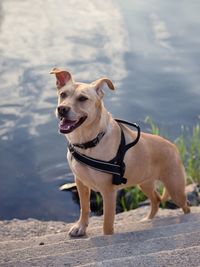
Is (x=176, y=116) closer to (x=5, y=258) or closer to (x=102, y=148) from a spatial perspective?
(x=102, y=148)

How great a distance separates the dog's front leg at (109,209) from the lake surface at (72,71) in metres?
2.52

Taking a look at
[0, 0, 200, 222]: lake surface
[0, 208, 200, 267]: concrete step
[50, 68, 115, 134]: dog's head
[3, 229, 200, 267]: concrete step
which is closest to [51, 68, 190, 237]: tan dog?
[50, 68, 115, 134]: dog's head

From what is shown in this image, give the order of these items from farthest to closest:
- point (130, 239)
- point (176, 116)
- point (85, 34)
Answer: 1. point (85, 34)
2. point (176, 116)
3. point (130, 239)

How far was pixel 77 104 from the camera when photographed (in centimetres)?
489

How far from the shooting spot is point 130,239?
17.0 feet

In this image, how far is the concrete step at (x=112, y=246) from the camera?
4500 millimetres

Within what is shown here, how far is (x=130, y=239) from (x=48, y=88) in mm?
6030

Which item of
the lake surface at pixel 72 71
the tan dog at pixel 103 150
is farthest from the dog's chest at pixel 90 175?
the lake surface at pixel 72 71

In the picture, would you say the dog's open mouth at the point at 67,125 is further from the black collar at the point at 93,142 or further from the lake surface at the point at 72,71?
the lake surface at the point at 72,71

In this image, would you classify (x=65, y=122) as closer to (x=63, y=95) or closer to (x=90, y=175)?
(x=63, y=95)

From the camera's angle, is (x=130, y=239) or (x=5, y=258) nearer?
(x=5, y=258)

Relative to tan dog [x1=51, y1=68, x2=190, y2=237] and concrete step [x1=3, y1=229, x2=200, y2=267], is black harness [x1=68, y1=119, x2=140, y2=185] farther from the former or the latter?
concrete step [x1=3, y1=229, x2=200, y2=267]

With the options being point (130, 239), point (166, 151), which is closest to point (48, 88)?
point (166, 151)

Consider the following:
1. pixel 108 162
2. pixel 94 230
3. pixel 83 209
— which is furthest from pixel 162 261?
pixel 94 230
